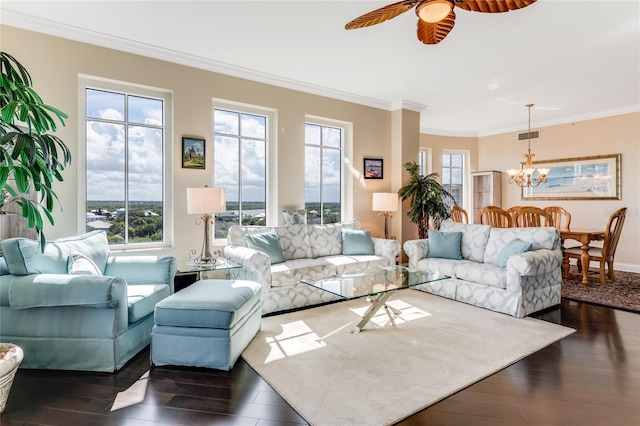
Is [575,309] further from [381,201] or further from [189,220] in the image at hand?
[189,220]

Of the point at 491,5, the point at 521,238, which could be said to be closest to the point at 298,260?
the point at 521,238

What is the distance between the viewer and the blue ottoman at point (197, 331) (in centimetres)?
240

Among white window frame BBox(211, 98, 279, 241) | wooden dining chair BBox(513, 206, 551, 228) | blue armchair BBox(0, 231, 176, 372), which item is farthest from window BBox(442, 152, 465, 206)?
blue armchair BBox(0, 231, 176, 372)

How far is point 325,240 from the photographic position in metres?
4.61

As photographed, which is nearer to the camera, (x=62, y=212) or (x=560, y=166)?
(x=62, y=212)

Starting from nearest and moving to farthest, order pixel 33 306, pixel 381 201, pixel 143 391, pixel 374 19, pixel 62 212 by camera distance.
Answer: pixel 143 391
pixel 33 306
pixel 374 19
pixel 62 212
pixel 381 201

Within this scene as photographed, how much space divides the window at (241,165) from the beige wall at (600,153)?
551 centimetres

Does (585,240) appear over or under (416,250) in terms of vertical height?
over

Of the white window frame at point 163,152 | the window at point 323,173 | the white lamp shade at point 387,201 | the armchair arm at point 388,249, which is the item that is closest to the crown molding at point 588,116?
the white lamp shade at point 387,201

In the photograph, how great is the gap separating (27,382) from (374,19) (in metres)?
3.36

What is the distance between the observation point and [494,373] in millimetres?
2396

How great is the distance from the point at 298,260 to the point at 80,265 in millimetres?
2219

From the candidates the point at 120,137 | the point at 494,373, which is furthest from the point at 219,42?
the point at 494,373

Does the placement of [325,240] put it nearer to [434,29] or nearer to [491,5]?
[434,29]
